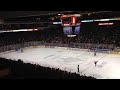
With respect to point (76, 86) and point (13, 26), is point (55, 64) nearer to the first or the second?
point (76, 86)

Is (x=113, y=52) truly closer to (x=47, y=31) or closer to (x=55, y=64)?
(x=55, y=64)

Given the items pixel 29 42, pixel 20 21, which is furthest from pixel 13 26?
pixel 20 21

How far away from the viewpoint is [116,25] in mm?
32938

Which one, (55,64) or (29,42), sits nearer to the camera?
(55,64)

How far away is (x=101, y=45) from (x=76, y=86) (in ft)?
82.2

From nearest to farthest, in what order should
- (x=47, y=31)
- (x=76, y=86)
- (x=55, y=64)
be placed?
1. (x=76, y=86)
2. (x=55, y=64)
3. (x=47, y=31)

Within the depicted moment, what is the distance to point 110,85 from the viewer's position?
78.4 inches

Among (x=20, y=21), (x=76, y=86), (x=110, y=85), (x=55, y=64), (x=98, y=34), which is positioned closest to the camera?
(x=110, y=85)

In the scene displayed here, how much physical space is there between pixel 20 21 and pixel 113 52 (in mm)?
14155

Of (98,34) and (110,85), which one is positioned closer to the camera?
(110,85)

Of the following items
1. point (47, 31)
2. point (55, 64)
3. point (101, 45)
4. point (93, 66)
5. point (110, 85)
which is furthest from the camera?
point (47, 31)

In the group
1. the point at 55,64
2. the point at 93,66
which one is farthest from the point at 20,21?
the point at 93,66
